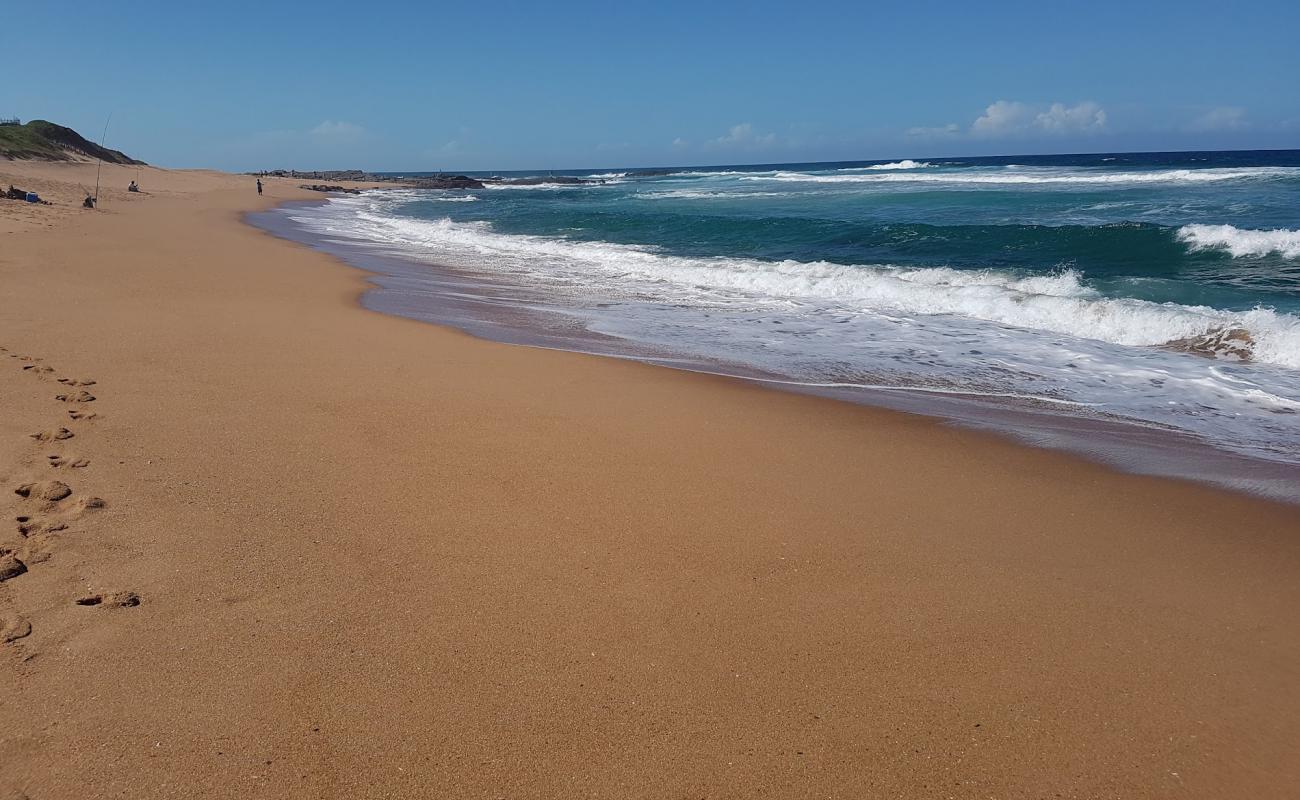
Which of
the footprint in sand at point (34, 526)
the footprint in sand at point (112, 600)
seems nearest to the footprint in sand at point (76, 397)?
the footprint in sand at point (34, 526)

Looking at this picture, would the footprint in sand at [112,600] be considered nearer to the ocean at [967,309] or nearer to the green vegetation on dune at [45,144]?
the ocean at [967,309]

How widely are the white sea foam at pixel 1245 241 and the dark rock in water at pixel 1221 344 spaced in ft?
22.1

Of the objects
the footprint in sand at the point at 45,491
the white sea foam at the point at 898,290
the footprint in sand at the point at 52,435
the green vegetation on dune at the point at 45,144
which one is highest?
the green vegetation on dune at the point at 45,144

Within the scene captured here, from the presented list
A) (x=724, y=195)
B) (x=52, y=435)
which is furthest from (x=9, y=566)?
(x=724, y=195)

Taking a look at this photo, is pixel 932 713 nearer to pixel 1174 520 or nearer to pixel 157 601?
pixel 1174 520

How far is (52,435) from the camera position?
405cm

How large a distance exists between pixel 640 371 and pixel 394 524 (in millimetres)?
3488

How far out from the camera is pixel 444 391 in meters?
5.60

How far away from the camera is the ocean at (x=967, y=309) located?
19.4 feet

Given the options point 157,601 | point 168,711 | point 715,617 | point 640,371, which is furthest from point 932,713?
point 640,371

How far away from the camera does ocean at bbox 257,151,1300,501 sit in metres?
5.93

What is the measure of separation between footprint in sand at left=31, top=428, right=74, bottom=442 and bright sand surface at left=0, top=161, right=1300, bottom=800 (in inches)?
1.7

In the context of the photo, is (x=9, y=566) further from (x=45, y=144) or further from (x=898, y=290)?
(x=45, y=144)

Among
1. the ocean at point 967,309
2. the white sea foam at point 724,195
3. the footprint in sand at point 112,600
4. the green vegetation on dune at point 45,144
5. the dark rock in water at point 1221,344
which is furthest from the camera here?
the white sea foam at point 724,195
